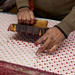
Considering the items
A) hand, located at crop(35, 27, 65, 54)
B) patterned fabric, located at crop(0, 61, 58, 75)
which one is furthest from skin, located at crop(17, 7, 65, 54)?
patterned fabric, located at crop(0, 61, 58, 75)

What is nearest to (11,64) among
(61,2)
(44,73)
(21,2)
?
(44,73)

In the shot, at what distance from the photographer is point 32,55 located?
2.14 feet

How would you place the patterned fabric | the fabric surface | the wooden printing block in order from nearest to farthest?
the patterned fabric → the wooden printing block → the fabric surface

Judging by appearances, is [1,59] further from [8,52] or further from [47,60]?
[47,60]

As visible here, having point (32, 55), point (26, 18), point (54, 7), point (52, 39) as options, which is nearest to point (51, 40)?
point (52, 39)

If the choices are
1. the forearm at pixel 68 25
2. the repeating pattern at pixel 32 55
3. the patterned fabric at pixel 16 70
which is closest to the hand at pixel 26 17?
the repeating pattern at pixel 32 55

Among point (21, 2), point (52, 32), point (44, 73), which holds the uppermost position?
point (21, 2)

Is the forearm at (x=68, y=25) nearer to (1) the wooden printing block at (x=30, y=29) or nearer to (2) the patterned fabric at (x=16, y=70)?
(1) the wooden printing block at (x=30, y=29)

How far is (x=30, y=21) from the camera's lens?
2.51 feet

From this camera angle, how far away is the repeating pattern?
1.95 feet

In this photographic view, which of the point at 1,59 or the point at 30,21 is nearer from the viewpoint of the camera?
the point at 1,59

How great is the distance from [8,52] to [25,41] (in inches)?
6.2

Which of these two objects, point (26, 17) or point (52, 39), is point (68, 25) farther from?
point (26, 17)

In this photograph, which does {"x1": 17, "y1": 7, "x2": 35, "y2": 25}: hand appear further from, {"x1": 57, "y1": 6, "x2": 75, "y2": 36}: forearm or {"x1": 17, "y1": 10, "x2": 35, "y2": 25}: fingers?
{"x1": 57, "y1": 6, "x2": 75, "y2": 36}: forearm
